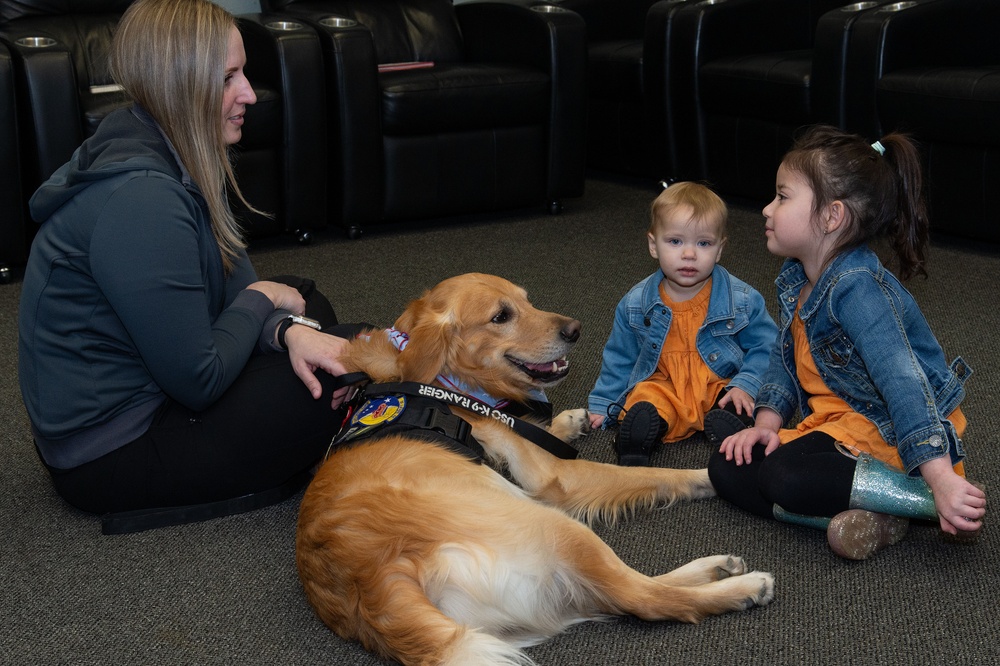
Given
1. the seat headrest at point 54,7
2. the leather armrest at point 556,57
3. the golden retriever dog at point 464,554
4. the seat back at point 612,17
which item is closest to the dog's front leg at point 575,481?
the golden retriever dog at point 464,554

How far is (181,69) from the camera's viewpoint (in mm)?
1811

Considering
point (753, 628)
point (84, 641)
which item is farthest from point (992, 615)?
point (84, 641)

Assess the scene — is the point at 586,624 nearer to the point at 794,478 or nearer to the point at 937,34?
the point at 794,478

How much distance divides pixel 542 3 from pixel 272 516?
9.90 feet

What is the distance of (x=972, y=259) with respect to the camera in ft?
10.8

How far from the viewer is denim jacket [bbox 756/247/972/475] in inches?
60.9

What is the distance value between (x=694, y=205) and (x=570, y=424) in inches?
22.7

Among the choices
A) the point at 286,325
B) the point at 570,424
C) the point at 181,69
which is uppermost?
the point at 181,69

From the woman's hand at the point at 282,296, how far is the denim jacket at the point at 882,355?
107cm

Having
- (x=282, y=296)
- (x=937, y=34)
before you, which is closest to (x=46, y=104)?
(x=282, y=296)

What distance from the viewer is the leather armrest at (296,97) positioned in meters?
3.66

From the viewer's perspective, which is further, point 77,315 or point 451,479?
point 77,315

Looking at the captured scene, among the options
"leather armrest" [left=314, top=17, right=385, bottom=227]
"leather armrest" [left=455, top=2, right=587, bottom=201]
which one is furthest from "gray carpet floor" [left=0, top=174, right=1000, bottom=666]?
"leather armrest" [left=455, top=2, right=587, bottom=201]

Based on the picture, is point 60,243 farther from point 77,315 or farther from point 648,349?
point 648,349
